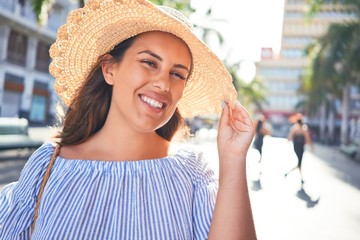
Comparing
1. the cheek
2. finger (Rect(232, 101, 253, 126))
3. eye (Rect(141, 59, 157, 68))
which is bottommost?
finger (Rect(232, 101, 253, 126))

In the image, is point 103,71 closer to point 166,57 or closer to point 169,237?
point 166,57

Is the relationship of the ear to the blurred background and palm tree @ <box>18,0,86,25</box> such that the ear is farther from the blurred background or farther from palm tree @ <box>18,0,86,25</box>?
Result: palm tree @ <box>18,0,86,25</box>

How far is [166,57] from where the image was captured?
158cm

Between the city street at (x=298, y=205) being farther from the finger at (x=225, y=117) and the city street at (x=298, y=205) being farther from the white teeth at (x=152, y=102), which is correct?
the white teeth at (x=152, y=102)

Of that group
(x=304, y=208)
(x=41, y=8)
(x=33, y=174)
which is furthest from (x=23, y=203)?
(x=41, y=8)

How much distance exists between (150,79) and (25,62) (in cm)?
2876

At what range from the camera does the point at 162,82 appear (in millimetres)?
1544

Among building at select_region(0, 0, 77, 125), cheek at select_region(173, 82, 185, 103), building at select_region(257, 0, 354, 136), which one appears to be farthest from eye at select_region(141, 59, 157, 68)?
building at select_region(257, 0, 354, 136)

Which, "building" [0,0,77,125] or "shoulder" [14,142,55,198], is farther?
"building" [0,0,77,125]

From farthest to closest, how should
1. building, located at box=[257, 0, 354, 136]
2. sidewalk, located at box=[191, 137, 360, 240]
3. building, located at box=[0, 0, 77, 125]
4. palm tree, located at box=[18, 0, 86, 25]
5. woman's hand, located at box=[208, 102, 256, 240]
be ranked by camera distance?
building, located at box=[257, 0, 354, 136]
building, located at box=[0, 0, 77, 125]
palm tree, located at box=[18, 0, 86, 25]
sidewalk, located at box=[191, 137, 360, 240]
woman's hand, located at box=[208, 102, 256, 240]

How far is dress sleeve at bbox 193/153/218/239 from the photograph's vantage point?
1.44 meters

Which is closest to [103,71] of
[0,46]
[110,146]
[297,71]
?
[110,146]

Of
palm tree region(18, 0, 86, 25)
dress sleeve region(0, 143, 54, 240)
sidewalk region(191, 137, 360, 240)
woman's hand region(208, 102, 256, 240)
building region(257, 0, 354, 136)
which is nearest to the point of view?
woman's hand region(208, 102, 256, 240)

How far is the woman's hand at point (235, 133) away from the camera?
1.48 meters
